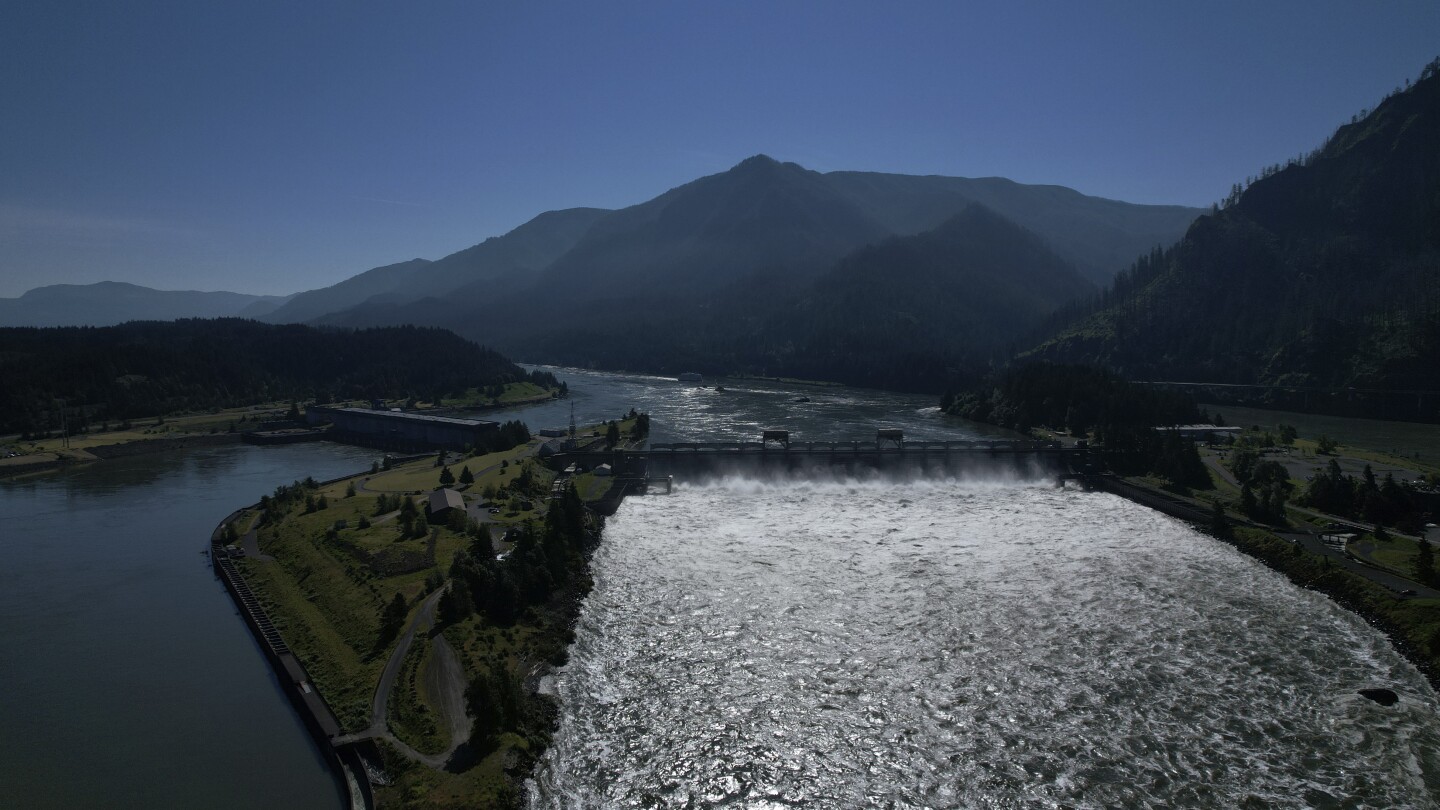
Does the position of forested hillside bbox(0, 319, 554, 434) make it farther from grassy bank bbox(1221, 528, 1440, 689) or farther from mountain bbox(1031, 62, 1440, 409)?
grassy bank bbox(1221, 528, 1440, 689)

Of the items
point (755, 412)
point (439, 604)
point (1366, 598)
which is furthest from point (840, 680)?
point (755, 412)

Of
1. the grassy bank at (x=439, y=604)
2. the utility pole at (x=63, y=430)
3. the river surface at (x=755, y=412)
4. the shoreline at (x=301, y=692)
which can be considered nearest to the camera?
the shoreline at (x=301, y=692)

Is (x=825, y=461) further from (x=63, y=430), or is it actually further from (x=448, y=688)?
(x=63, y=430)

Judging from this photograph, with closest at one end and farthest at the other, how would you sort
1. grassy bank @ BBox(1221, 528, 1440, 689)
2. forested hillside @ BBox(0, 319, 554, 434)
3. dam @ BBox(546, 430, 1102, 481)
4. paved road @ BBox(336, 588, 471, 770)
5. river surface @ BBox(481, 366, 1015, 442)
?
paved road @ BBox(336, 588, 471, 770), grassy bank @ BBox(1221, 528, 1440, 689), dam @ BBox(546, 430, 1102, 481), river surface @ BBox(481, 366, 1015, 442), forested hillside @ BBox(0, 319, 554, 434)

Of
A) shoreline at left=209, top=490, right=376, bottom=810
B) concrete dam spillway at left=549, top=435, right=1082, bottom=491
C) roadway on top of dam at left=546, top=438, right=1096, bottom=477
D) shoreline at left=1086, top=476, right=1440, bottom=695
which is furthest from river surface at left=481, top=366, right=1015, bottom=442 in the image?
shoreline at left=209, top=490, right=376, bottom=810

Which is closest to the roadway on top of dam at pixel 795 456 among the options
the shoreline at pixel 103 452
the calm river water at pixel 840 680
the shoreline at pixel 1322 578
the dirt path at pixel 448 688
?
the shoreline at pixel 1322 578

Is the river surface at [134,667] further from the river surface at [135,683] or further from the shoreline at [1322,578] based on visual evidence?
the shoreline at [1322,578]
